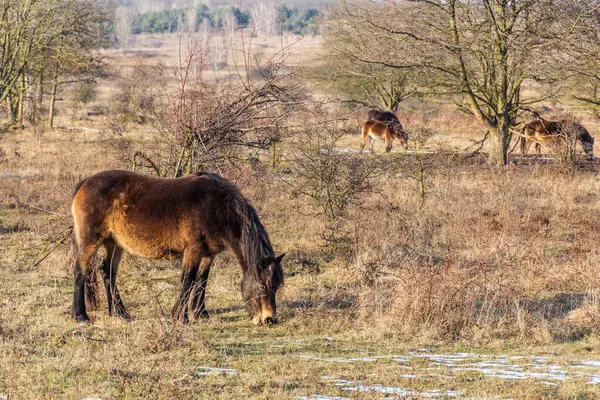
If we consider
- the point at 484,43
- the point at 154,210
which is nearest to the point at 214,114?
the point at 154,210

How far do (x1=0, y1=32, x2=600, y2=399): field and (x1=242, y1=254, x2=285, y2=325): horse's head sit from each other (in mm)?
165

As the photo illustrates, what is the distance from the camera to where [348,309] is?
7910 millimetres

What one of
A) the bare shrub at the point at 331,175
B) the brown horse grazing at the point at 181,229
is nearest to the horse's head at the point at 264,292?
the brown horse grazing at the point at 181,229

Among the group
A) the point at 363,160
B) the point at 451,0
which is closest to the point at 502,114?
the point at 451,0

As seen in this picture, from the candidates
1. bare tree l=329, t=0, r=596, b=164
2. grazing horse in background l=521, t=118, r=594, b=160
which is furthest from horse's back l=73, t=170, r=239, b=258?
Result: grazing horse in background l=521, t=118, r=594, b=160

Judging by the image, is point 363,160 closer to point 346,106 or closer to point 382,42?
point 382,42

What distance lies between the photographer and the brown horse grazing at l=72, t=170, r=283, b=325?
7398mm

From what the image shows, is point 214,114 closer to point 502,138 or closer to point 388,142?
point 502,138

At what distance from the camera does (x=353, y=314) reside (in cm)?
791

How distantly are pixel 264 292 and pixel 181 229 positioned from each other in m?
1.10

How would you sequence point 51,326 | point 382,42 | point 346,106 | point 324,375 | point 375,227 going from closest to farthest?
point 324,375 → point 51,326 → point 375,227 → point 382,42 → point 346,106

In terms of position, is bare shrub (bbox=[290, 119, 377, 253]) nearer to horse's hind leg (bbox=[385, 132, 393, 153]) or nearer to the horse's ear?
the horse's ear

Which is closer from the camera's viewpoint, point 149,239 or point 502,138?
point 149,239

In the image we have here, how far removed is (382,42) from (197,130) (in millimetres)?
10478
